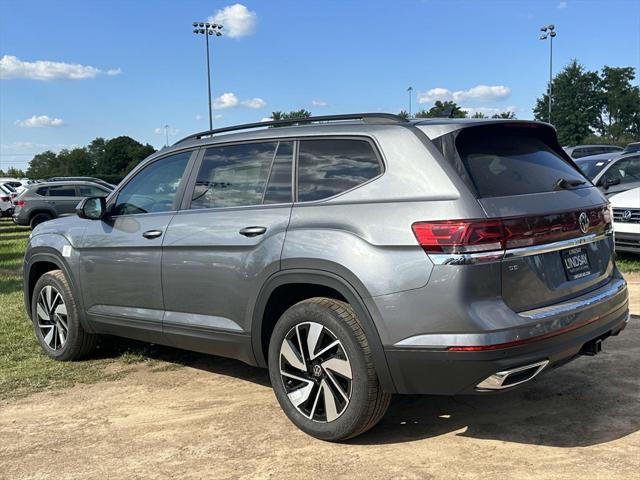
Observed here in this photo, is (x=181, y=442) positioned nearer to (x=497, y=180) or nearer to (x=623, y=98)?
(x=497, y=180)

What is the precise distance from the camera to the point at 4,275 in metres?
11.4

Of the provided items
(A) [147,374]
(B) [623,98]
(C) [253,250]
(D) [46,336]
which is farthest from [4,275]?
(B) [623,98]

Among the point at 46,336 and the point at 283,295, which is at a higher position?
the point at 283,295

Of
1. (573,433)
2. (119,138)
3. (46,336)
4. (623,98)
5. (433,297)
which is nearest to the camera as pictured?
(433,297)

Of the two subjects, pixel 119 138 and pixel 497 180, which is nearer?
pixel 497 180

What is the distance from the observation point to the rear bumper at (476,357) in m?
3.07

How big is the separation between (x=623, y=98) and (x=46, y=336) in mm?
95797

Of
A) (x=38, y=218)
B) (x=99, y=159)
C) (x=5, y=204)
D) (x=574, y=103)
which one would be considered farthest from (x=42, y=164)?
(x=38, y=218)

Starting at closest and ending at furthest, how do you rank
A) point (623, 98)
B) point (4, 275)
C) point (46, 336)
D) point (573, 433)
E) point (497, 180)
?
point (497, 180) < point (573, 433) < point (46, 336) < point (4, 275) < point (623, 98)

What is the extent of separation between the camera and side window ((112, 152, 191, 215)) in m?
4.65

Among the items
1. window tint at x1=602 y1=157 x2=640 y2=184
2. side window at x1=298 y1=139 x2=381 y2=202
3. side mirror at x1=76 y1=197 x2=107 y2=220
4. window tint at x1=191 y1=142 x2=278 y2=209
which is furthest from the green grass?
window tint at x1=602 y1=157 x2=640 y2=184

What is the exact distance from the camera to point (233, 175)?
427 cm

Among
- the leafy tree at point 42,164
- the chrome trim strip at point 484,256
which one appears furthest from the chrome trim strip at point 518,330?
the leafy tree at point 42,164

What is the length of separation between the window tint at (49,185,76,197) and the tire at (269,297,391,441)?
58.7 feet
